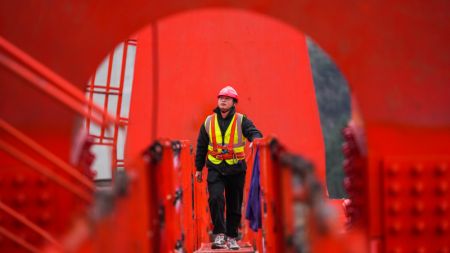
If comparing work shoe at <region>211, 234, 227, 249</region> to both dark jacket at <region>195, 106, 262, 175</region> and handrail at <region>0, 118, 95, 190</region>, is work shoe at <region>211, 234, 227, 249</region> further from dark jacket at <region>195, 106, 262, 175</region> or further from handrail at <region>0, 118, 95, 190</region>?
handrail at <region>0, 118, 95, 190</region>

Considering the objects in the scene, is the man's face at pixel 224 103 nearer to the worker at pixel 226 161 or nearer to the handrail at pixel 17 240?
the worker at pixel 226 161

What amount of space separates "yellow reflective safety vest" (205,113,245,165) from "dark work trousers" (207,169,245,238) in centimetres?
18

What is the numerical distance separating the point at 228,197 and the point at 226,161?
1.52ft

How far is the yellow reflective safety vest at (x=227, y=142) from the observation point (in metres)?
7.82

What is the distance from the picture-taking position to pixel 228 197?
316 inches

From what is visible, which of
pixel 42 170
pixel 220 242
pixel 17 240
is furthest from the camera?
pixel 220 242

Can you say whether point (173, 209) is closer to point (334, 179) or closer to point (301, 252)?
point (301, 252)

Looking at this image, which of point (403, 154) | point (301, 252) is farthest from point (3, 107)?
point (403, 154)

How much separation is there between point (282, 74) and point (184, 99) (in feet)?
5.41

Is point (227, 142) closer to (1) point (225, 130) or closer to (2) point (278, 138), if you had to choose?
(1) point (225, 130)

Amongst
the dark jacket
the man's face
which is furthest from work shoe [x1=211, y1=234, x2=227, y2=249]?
the man's face

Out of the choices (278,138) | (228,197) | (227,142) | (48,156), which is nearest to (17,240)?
(48,156)

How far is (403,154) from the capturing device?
5.19m

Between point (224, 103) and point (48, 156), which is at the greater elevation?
point (224, 103)
